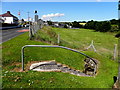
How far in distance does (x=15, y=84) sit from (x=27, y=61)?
3.95 meters

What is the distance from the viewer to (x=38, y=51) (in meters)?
11.9

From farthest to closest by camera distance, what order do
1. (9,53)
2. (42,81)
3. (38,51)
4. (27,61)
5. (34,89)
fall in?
(38,51)
(9,53)
(27,61)
(42,81)
(34,89)

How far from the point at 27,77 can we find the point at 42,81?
80cm

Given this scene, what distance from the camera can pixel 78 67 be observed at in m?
10.5

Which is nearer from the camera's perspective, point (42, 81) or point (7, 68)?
point (42, 81)

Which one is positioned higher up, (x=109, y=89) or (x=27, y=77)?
(x=27, y=77)

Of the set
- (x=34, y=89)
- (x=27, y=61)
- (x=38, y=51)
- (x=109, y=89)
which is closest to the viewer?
(x=34, y=89)

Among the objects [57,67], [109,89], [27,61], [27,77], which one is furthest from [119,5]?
[27,61]

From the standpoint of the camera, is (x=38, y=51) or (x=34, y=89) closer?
(x=34, y=89)

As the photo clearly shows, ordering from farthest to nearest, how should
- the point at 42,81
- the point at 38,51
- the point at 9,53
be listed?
the point at 38,51 < the point at 9,53 < the point at 42,81

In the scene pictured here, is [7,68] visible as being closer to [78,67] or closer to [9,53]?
[9,53]

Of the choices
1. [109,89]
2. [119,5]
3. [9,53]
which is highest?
[119,5]

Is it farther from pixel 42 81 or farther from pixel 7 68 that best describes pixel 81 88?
pixel 7 68

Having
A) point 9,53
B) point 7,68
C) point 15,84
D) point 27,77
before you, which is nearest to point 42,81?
point 27,77
